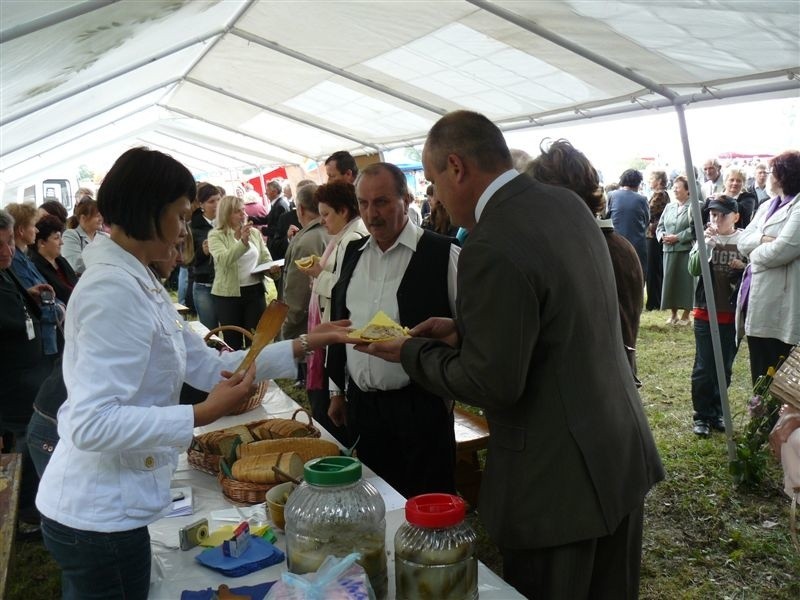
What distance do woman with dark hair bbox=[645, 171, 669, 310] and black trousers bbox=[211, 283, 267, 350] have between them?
5000 mm

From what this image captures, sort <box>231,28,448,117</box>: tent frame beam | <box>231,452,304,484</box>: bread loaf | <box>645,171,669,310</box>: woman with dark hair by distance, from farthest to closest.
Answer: <box>645,171,669,310</box>: woman with dark hair, <box>231,28,448,117</box>: tent frame beam, <box>231,452,304,484</box>: bread loaf

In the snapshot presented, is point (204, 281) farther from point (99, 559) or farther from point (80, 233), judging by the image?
point (99, 559)

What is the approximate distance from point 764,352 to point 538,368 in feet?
10.1

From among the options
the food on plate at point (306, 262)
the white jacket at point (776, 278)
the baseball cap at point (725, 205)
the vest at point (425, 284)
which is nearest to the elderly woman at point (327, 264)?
the food on plate at point (306, 262)

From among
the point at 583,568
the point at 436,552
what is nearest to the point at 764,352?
the point at 583,568

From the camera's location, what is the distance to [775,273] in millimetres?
3871

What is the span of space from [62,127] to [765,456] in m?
8.54

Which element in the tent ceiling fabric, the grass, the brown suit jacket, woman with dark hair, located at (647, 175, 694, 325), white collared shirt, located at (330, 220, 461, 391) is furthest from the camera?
woman with dark hair, located at (647, 175, 694, 325)

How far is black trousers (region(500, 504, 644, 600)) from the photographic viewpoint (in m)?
1.62

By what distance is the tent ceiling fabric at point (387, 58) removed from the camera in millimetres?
3203

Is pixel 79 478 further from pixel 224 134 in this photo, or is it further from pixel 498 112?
pixel 224 134

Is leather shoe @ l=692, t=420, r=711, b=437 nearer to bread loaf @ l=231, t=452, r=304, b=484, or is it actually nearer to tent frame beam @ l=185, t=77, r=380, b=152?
bread loaf @ l=231, t=452, r=304, b=484

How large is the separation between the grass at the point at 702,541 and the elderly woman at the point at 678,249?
2473 mm

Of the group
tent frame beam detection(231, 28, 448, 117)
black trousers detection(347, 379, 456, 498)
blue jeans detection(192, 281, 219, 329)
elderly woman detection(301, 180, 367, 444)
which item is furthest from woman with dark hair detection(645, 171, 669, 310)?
black trousers detection(347, 379, 456, 498)
